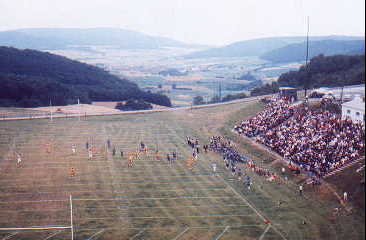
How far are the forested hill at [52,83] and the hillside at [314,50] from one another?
50637mm

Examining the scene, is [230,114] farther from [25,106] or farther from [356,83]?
[25,106]

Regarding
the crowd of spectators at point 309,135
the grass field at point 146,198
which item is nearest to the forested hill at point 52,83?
the grass field at point 146,198

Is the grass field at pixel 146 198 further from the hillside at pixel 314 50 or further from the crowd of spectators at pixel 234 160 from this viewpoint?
the hillside at pixel 314 50

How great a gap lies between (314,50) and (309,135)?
116 meters

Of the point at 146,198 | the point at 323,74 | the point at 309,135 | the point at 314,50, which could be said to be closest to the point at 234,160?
the point at 309,135

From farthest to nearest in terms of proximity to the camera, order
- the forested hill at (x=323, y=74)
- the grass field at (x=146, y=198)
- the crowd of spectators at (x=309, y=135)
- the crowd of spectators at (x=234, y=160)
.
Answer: the forested hill at (x=323, y=74) < the crowd of spectators at (x=234, y=160) < the crowd of spectators at (x=309, y=135) < the grass field at (x=146, y=198)

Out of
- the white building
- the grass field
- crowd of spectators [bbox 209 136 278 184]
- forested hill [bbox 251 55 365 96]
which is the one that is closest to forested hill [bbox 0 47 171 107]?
forested hill [bbox 251 55 365 96]

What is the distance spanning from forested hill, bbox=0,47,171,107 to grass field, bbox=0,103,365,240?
2691 cm

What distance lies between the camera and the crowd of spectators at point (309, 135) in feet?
108

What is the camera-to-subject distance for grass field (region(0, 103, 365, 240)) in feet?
88.1

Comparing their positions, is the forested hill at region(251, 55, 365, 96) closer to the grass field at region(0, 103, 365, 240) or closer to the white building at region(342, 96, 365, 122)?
the grass field at region(0, 103, 365, 240)

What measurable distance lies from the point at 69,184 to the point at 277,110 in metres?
20.0

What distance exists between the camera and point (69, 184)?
116ft

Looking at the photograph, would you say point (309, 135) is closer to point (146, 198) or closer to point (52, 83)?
point (146, 198)
